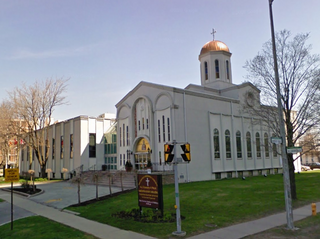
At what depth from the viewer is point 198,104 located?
104 feet

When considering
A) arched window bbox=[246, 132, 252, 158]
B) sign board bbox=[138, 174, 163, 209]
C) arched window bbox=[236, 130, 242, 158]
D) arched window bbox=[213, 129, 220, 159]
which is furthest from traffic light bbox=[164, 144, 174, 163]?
arched window bbox=[246, 132, 252, 158]

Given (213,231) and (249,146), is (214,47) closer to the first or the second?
(249,146)

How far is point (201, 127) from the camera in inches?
1240

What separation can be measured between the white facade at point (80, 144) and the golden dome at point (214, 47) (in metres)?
17.7

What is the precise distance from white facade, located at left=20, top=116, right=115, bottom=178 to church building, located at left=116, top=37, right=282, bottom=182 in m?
5.78

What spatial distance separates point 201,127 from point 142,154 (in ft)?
24.7

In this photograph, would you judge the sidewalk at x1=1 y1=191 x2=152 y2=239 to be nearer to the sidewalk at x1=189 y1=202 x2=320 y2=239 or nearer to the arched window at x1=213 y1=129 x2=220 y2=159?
the sidewalk at x1=189 y1=202 x2=320 y2=239

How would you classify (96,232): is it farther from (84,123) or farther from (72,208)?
(84,123)

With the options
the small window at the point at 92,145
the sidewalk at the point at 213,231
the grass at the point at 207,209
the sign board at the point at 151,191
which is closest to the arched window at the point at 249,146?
the grass at the point at 207,209

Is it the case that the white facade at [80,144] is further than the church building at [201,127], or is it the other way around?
the white facade at [80,144]

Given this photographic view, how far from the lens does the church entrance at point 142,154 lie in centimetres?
3208

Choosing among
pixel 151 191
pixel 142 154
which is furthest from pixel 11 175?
pixel 142 154

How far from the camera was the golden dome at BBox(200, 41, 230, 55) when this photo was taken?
39.9m

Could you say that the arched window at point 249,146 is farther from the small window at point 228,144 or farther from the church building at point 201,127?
the small window at point 228,144
